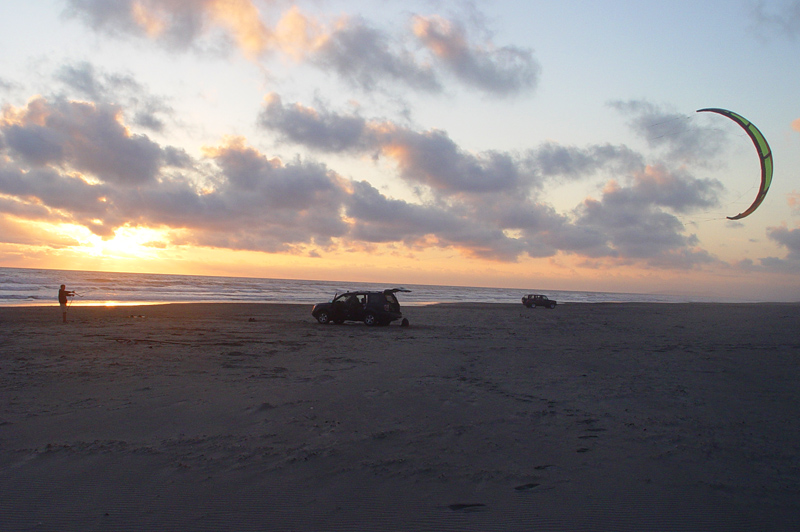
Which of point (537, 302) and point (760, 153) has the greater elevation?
point (760, 153)

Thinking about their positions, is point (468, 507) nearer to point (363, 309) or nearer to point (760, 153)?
point (760, 153)

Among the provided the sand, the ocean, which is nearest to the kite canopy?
the sand

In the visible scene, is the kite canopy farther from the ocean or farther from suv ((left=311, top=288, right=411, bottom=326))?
the ocean

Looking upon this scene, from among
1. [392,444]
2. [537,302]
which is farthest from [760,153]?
[537,302]

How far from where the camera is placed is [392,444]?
17.6ft

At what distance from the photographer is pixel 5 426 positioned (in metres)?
5.69

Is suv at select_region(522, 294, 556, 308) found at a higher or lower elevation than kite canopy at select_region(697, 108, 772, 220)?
lower

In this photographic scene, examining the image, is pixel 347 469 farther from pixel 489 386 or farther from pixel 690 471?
pixel 489 386

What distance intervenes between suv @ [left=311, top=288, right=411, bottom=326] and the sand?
922cm

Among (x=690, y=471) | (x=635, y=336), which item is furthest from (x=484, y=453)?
(x=635, y=336)

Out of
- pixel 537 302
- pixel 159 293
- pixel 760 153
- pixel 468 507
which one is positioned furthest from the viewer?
pixel 159 293

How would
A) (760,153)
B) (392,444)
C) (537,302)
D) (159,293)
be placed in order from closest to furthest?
(392,444) < (760,153) < (537,302) < (159,293)

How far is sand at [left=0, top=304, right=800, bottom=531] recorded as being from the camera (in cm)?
384

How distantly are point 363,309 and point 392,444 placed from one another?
50.4ft
